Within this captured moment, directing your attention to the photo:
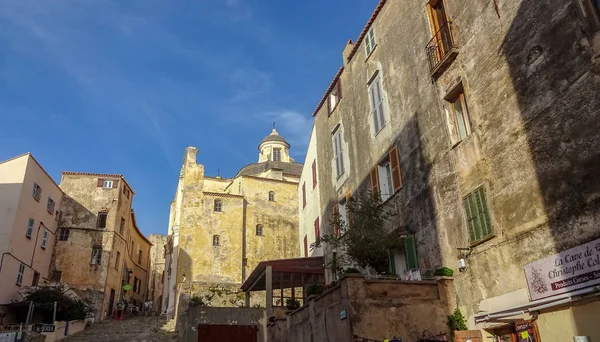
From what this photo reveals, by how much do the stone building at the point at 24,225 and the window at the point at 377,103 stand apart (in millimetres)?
23905

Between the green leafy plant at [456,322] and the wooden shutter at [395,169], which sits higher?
the wooden shutter at [395,169]

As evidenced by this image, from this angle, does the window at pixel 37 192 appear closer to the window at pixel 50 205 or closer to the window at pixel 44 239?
the window at pixel 50 205

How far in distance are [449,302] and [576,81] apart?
607cm

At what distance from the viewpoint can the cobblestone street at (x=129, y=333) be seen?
981 inches

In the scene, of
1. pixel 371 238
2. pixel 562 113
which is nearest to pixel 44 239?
pixel 371 238

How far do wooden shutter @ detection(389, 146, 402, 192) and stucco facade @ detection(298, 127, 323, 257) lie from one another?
27.3 feet

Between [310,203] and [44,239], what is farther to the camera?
[44,239]

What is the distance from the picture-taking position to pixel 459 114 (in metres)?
13.4

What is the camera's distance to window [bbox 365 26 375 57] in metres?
19.3

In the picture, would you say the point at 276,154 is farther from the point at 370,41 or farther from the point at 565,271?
the point at 565,271

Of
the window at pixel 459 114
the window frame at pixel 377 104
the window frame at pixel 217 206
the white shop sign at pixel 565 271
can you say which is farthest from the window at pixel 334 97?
the window frame at pixel 217 206

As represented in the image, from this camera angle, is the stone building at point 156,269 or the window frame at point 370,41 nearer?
the window frame at point 370,41

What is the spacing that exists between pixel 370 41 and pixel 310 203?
10068 mm

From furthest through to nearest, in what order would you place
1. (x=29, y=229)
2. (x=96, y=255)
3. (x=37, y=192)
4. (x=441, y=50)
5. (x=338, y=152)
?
1. (x=96, y=255)
2. (x=37, y=192)
3. (x=29, y=229)
4. (x=338, y=152)
5. (x=441, y=50)
